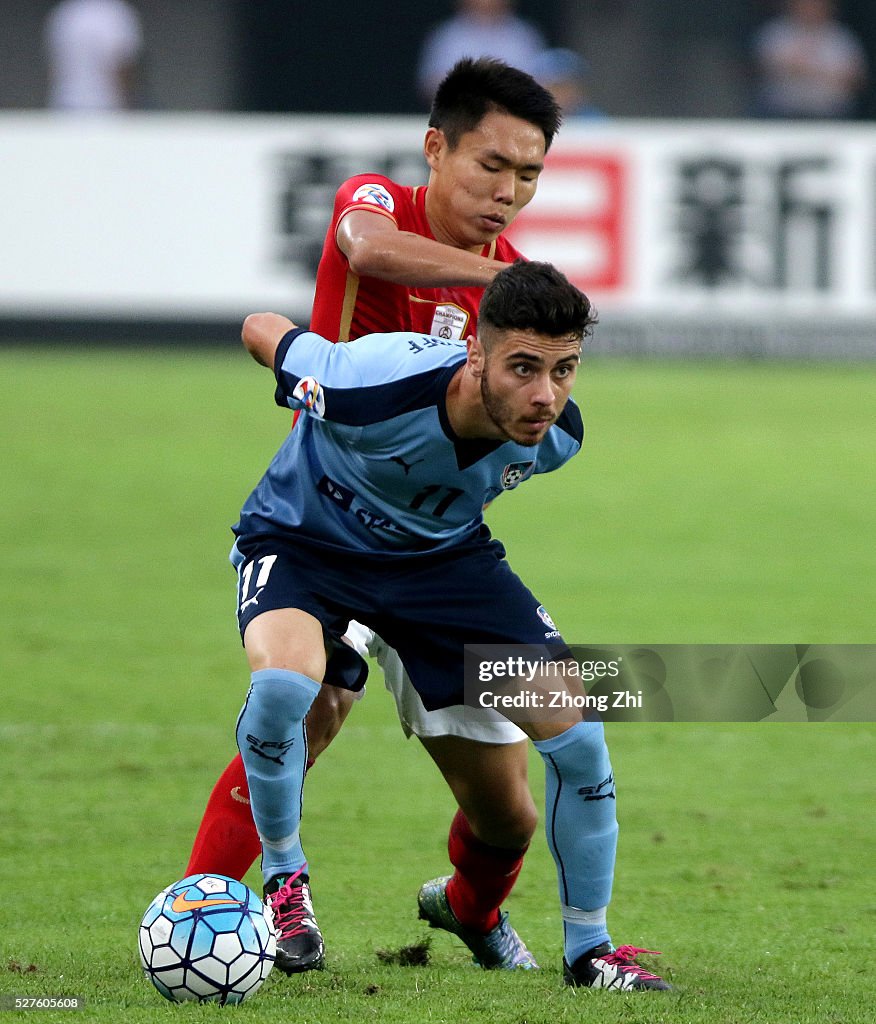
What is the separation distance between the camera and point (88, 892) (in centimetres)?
529

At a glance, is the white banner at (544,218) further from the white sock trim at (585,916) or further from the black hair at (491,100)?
the white sock trim at (585,916)

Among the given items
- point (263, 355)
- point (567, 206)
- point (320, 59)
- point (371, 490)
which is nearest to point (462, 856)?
point (371, 490)

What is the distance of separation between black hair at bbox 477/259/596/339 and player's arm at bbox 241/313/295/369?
60cm

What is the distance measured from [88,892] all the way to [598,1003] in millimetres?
1710

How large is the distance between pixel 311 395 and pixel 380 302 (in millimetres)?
819

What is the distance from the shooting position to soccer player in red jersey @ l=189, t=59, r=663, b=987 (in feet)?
15.6

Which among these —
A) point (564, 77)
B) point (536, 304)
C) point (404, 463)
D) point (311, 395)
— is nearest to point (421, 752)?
point (404, 463)

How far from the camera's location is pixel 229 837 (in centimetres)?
485

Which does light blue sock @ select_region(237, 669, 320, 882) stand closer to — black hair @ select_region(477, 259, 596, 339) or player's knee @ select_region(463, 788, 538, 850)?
player's knee @ select_region(463, 788, 538, 850)

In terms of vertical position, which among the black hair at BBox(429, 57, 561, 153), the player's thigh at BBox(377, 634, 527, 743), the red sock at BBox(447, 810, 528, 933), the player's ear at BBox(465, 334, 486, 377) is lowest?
the red sock at BBox(447, 810, 528, 933)

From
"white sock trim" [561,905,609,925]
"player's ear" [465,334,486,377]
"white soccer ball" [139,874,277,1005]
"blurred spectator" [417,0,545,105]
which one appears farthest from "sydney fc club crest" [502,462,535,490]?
"blurred spectator" [417,0,545,105]

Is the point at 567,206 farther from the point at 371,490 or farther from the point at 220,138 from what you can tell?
the point at 371,490

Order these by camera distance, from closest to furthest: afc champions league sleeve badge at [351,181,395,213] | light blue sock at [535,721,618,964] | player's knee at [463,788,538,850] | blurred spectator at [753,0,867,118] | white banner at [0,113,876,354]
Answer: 1. light blue sock at [535,721,618,964]
2. player's knee at [463,788,538,850]
3. afc champions league sleeve badge at [351,181,395,213]
4. white banner at [0,113,876,354]
5. blurred spectator at [753,0,867,118]

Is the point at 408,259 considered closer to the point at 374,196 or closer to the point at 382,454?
the point at 374,196
